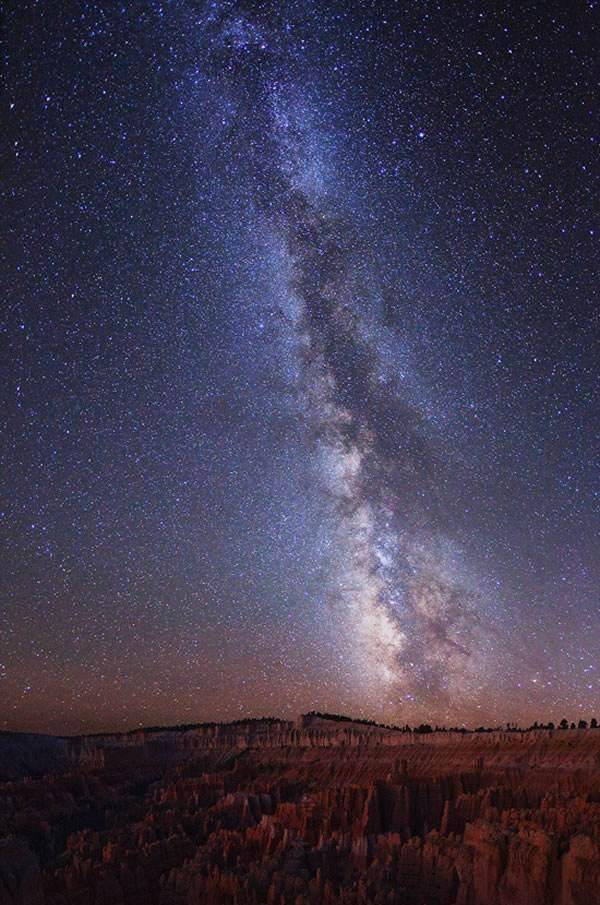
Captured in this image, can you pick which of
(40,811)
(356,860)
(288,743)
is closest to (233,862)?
(356,860)

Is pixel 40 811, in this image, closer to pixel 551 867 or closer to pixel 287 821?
pixel 287 821

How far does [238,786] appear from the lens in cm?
4944

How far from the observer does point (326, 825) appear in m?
32.0

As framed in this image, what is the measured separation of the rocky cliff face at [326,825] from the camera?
21.7m

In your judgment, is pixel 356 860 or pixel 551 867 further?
pixel 356 860

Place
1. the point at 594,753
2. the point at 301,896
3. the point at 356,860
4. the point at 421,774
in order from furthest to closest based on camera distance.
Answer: the point at 421,774 < the point at 594,753 < the point at 356,860 < the point at 301,896

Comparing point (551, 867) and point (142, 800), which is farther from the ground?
point (551, 867)

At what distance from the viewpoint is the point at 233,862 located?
26953 mm

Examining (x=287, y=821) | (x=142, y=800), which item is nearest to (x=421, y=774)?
(x=287, y=821)

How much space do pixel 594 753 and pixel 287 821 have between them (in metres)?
14.5

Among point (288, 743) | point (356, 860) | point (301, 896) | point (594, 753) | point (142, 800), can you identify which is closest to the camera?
point (301, 896)

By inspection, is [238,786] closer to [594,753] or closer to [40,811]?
[40,811]

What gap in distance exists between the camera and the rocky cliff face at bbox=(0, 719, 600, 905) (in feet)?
71.3

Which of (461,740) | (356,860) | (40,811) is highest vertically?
(461,740)
